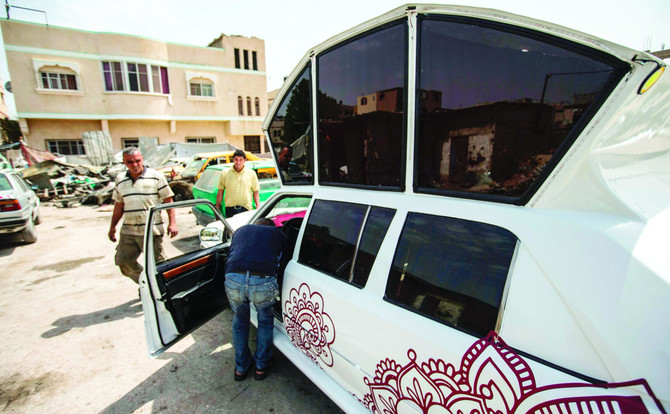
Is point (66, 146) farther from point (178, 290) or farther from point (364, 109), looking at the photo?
point (364, 109)

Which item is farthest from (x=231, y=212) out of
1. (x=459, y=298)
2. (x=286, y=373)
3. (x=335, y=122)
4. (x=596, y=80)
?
(x=596, y=80)

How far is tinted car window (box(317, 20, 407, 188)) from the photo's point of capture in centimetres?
172

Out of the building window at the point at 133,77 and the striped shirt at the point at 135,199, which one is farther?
the building window at the point at 133,77

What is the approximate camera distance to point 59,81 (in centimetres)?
1734

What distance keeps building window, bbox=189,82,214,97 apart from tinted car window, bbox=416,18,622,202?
23235 millimetres

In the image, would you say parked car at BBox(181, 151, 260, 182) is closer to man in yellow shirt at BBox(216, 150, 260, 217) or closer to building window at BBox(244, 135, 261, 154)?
man in yellow shirt at BBox(216, 150, 260, 217)

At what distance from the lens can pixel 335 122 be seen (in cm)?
216

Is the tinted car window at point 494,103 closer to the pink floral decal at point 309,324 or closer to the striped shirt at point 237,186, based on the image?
the pink floral decal at point 309,324

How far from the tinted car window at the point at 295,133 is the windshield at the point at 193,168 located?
8.87m

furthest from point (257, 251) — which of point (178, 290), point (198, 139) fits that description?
point (198, 139)

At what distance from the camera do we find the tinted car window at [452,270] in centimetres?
128

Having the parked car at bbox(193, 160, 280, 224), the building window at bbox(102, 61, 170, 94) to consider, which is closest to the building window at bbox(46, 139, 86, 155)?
the building window at bbox(102, 61, 170, 94)

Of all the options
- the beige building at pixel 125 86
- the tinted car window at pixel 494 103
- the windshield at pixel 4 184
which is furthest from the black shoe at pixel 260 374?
the beige building at pixel 125 86

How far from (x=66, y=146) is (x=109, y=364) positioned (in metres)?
21.5
